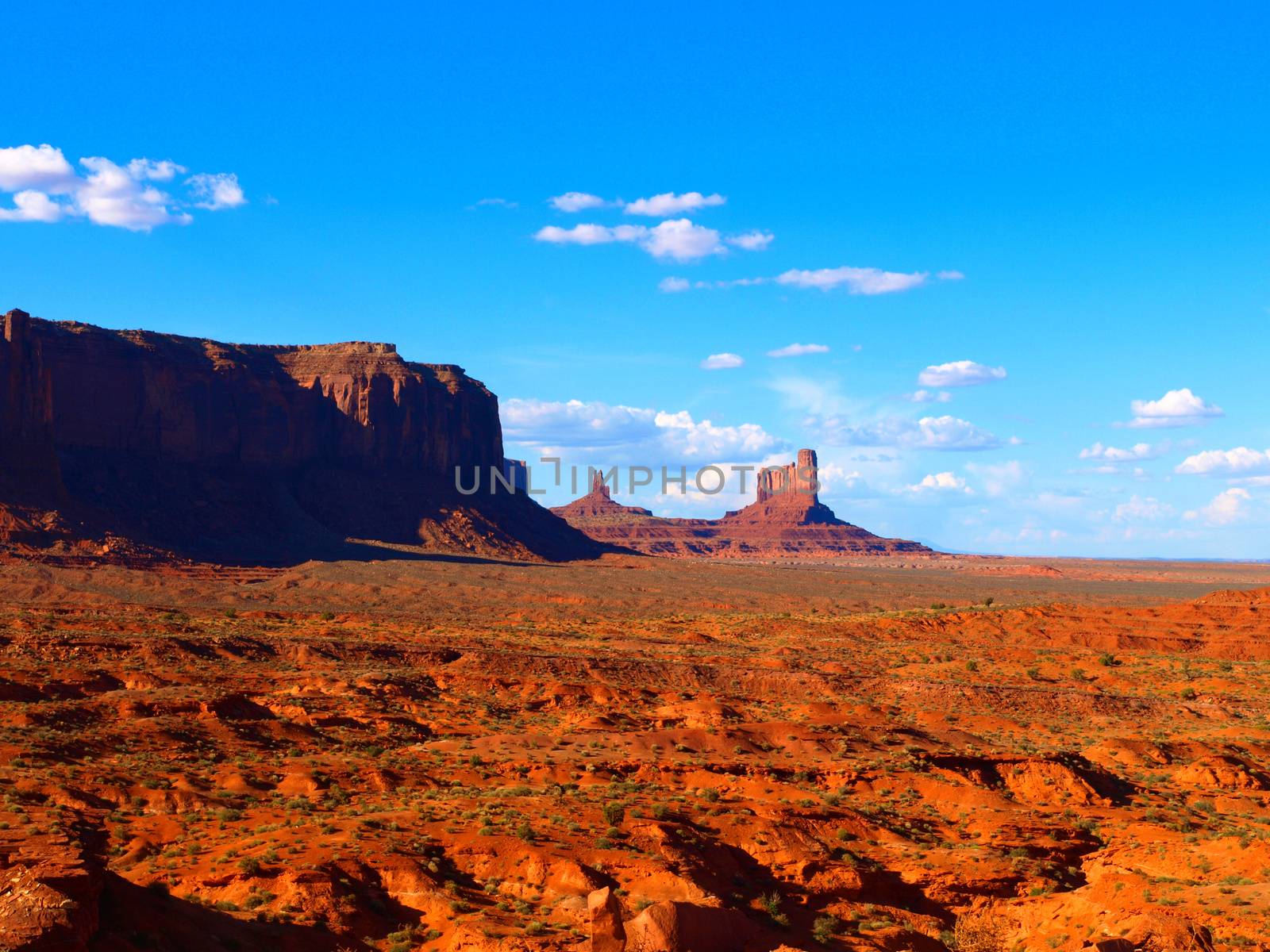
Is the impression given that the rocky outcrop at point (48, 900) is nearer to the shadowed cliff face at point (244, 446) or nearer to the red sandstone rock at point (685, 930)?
the red sandstone rock at point (685, 930)

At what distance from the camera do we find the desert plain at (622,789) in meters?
16.0

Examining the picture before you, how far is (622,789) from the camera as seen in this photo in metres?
24.8

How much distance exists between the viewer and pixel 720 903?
17031mm

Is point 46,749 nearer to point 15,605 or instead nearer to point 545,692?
point 545,692

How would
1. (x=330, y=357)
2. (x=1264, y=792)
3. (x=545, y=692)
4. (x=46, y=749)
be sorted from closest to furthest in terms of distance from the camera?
(x=46, y=749) < (x=1264, y=792) < (x=545, y=692) < (x=330, y=357)

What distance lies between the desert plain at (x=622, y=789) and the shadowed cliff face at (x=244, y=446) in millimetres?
36736

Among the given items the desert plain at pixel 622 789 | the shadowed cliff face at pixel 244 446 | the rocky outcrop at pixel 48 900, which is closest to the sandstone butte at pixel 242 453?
the shadowed cliff face at pixel 244 446

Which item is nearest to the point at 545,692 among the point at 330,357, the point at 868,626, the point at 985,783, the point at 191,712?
the point at 191,712

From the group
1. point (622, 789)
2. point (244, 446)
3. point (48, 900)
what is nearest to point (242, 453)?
point (244, 446)

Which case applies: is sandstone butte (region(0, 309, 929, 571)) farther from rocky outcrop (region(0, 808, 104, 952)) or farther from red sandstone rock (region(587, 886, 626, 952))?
red sandstone rock (region(587, 886, 626, 952))

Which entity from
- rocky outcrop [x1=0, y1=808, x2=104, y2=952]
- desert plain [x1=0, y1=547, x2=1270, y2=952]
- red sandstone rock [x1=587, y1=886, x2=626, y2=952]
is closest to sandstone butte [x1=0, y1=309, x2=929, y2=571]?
desert plain [x1=0, y1=547, x2=1270, y2=952]

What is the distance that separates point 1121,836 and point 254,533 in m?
92.7

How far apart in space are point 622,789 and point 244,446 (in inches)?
4017

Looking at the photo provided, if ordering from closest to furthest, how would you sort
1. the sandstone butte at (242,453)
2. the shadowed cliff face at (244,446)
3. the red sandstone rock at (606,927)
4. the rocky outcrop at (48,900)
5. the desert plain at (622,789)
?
the rocky outcrop at (48,900) → the red sandstone rock at (606,927) → the desert plain at (622,789) → the sandstone butte at (242,453) → the shadowed cliff face at (244,446)
